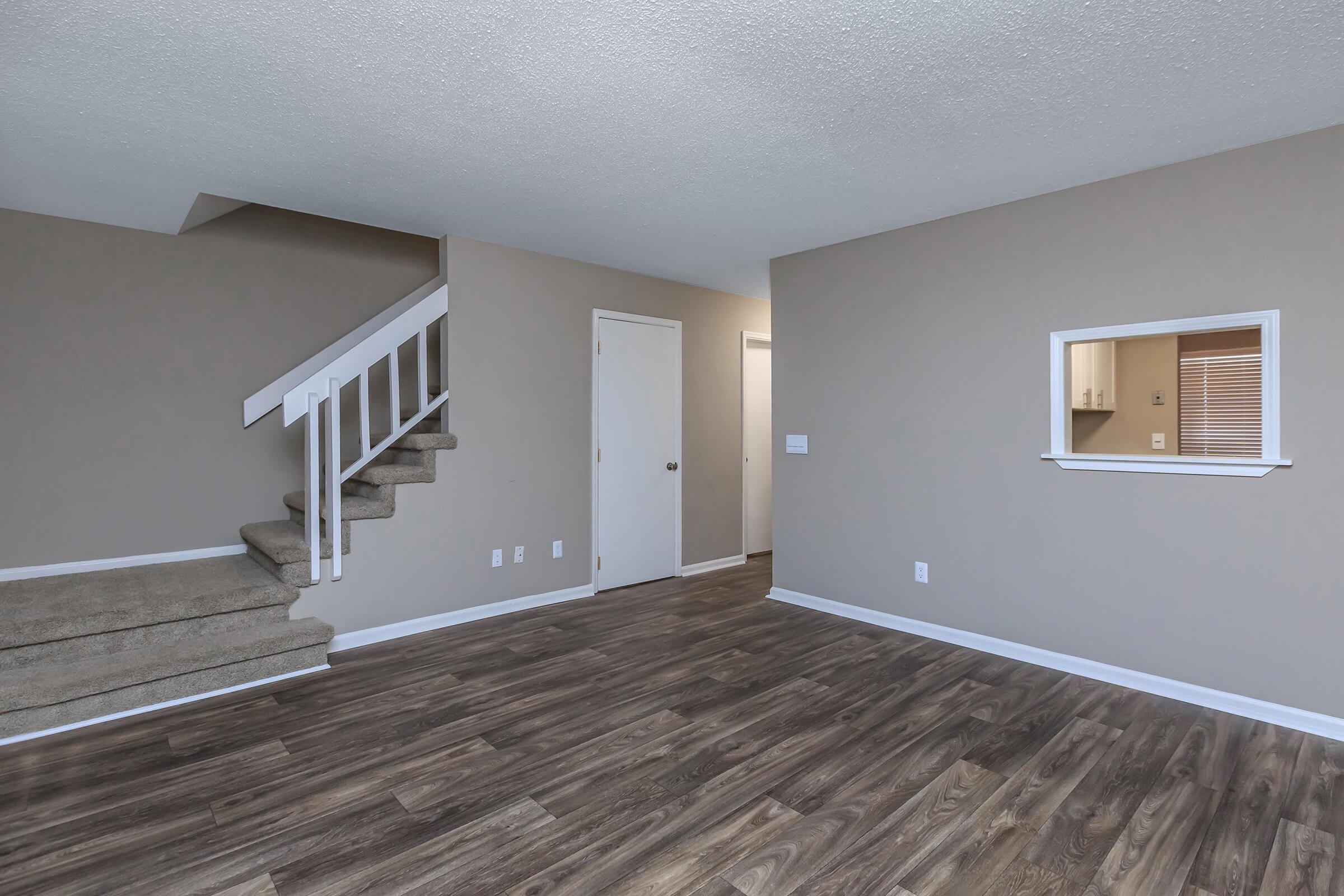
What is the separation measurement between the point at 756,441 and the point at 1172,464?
3.50 meters

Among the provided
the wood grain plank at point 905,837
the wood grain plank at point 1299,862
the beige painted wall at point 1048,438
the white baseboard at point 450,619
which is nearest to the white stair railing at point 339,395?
the white baseboard at point 450,619

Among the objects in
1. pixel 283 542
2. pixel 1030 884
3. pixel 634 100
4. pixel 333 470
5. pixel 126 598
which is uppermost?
pixel 634 100

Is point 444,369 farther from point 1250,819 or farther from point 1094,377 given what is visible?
point 1094,377

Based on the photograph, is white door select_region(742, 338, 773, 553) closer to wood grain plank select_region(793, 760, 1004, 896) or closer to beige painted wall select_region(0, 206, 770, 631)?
beige painted wall select_region(0, 206, 770, 631)

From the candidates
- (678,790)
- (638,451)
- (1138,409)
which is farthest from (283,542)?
(1138,409)

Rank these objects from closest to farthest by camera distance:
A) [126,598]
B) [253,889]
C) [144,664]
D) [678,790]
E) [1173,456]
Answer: [253,889] → [678,790] → [144,664] → [1173,456] → [126,598]

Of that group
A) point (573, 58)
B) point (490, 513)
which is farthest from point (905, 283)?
point (490, 513)

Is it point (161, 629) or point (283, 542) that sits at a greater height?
point (283, 542)

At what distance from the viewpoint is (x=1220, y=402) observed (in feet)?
16.7

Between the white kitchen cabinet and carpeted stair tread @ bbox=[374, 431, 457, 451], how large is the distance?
170 inches

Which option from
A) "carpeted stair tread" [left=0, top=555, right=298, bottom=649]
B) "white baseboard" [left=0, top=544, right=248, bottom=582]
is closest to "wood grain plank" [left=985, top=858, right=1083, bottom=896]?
"carpeted stair tread" [left=0, top=555, right=298, bottom=649]

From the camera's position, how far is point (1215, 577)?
2930 millimetres

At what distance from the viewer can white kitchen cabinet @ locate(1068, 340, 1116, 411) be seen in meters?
4.99

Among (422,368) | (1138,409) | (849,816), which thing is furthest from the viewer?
(1138,409)
